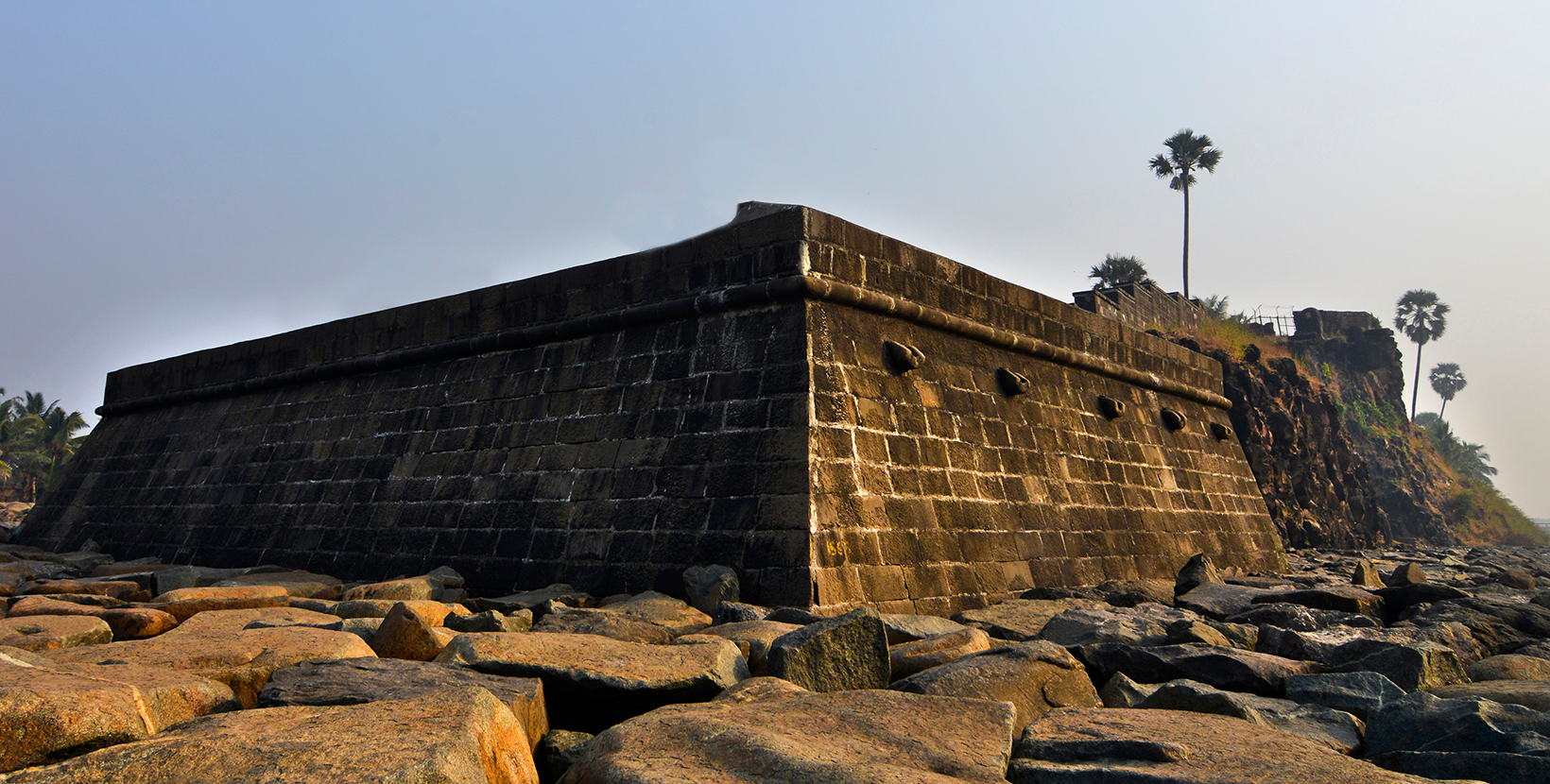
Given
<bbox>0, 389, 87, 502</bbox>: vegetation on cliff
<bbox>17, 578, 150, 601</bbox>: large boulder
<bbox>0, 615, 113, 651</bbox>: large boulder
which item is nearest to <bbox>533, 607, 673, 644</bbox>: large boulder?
<bbox>0, 615, 113, 651</bbox>: large boulder

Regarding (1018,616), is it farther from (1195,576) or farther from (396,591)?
(396,591)

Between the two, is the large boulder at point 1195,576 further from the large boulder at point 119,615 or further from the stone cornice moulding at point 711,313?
the large boulder at point 119,615

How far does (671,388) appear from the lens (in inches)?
273

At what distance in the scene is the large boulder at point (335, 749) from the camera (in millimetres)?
2084

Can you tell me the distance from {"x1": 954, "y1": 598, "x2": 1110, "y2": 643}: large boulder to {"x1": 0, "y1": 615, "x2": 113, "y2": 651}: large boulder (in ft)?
13.3

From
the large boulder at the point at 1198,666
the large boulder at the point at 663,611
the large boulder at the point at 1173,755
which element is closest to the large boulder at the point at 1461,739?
the large boulder at the point at 1173,755

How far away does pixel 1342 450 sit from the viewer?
24.0 meters

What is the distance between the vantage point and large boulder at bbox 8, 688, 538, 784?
2.08 meters

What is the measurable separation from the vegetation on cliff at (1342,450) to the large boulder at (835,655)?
17617mm

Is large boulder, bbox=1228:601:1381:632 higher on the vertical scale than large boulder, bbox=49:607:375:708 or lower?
higher

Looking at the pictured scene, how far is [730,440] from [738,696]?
324 centimetres

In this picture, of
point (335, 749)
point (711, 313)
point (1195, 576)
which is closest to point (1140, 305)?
point (1195, 576)

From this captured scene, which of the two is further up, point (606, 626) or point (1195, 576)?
point (1195, 576)

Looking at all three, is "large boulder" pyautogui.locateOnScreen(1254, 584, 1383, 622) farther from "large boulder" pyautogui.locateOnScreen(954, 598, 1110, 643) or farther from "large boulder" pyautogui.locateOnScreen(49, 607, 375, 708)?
"large boulder" pyautogui.locateOnScreen(49, 607, 375, 708)
